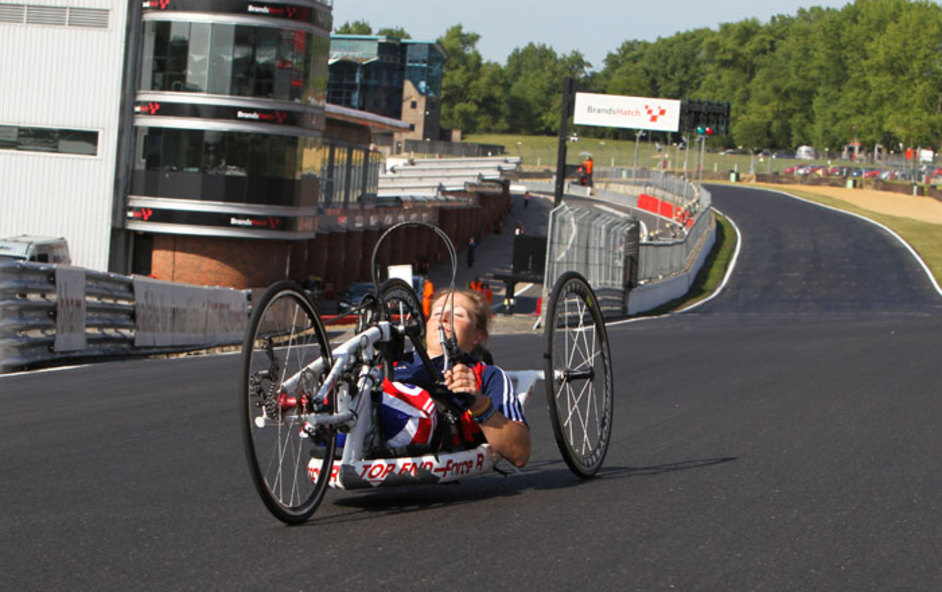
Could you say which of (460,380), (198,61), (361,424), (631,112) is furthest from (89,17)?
(631,112)

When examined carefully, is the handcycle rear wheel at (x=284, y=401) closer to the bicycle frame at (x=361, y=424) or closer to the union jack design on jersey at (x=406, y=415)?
the bicycle frame at (x=361, y=424)

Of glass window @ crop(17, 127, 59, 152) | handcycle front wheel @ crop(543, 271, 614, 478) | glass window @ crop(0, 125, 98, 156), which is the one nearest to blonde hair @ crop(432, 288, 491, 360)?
handcycle front wheel @ crop(543, 271, 614, 478)

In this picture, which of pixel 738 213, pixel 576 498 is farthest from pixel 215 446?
pixel 738 213

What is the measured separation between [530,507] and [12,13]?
135 feet

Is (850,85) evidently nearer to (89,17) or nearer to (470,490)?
(89,17)

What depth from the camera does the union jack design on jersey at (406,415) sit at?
5.54 m

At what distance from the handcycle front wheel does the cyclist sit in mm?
275

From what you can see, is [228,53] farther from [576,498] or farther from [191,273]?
[576,498]

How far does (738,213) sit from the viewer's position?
89625mm

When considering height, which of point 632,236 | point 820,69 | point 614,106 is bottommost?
point 632,236

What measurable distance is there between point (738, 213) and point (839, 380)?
3071 inches

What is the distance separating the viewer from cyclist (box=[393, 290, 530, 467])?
5.74 metres

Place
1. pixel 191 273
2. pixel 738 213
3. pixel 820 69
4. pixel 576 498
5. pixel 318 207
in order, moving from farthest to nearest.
A: 1. pixel 820 69
2. pixel 738 213
3. pixel 318 207
4. pixel 191 273
5. pixel 576 498

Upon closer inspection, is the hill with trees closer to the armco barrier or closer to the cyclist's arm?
the armco barrier
